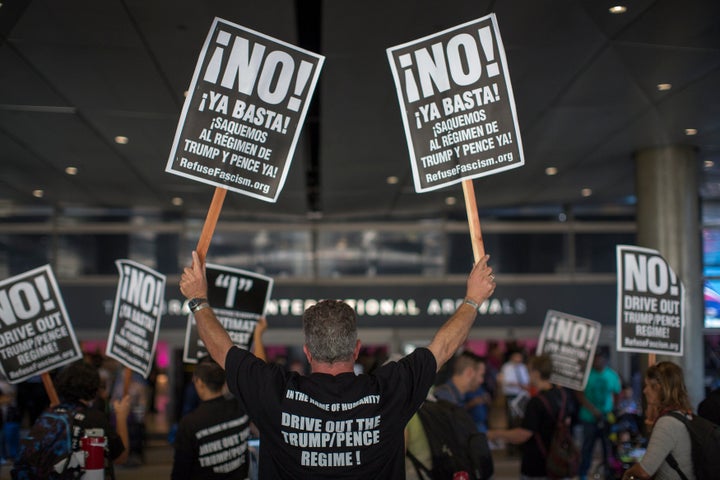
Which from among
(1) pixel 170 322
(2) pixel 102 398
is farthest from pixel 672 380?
(1) pixel 170 322

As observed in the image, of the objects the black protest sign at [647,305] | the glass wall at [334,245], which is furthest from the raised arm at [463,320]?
the glass wall at [334,245]

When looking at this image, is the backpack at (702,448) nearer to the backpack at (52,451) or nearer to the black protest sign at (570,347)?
the backpack at (52,451)

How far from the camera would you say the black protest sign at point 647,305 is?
6.27 meters

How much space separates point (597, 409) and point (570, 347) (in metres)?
1.93

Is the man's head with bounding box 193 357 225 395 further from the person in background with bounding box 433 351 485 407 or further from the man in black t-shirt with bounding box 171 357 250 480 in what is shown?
the person in background with bounding box 433 351 485 407

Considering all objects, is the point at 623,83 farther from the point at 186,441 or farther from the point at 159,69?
the point at 186,441

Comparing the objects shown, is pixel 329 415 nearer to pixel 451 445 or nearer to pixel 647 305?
pixel 451 445

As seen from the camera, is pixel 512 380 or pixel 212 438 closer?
pixel 212 438

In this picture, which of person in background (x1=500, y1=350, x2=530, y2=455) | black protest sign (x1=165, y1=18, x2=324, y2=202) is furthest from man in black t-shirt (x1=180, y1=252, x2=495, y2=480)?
person in background (x1=500, y1=350, x2=530, y2=455)

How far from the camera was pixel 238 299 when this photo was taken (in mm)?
5965

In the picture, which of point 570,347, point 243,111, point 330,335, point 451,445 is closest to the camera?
point 330,335

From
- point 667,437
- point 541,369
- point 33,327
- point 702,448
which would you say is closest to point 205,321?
point 667,437

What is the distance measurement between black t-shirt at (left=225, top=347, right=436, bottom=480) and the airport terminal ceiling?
358 centimetres

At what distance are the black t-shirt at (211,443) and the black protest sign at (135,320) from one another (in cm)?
187
